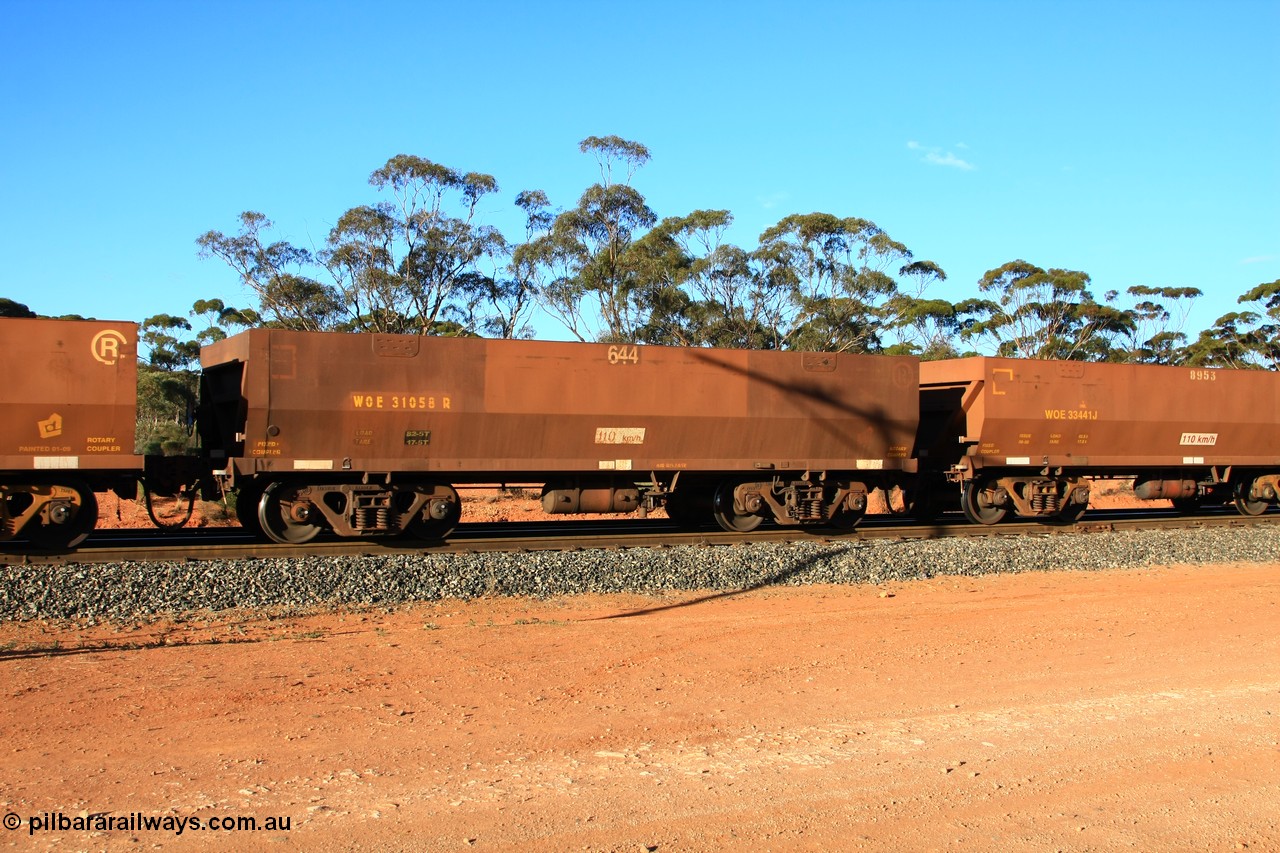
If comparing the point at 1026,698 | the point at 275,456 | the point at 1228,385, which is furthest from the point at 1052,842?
the point at 1228,385

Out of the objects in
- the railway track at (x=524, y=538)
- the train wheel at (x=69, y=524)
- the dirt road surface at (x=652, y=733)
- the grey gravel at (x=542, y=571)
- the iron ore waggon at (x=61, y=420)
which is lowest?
the dirt road surface at (x=652, y=733)

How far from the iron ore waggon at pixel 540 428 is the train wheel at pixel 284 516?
0.7 inches

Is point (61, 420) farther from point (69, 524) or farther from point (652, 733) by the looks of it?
point (652, 733)

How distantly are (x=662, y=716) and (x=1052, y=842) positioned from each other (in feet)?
8.39

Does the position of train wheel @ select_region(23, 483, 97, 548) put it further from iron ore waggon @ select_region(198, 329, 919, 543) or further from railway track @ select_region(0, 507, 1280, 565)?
iron ore waggon @ select_region(198, 329, 919, 543)

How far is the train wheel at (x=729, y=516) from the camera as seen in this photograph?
16047 millimetres

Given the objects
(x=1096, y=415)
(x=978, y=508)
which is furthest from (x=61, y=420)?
(x=1096, y=415)

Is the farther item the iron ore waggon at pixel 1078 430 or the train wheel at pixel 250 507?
the iron ore waggon at pixel 1078 430

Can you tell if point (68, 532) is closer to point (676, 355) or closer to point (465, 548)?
point (465, 548)

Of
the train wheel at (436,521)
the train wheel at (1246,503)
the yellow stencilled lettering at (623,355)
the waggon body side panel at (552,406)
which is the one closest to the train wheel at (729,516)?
the waggon body side panel at (552,406)

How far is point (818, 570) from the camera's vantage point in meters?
13.2

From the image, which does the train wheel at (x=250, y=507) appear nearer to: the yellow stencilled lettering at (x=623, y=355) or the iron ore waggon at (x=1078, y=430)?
the yellow stencilled lettering at (x=623, y=355)

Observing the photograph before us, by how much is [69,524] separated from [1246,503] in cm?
2068

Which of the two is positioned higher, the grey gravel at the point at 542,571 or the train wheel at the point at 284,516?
the train wheel at the point at 284,516
